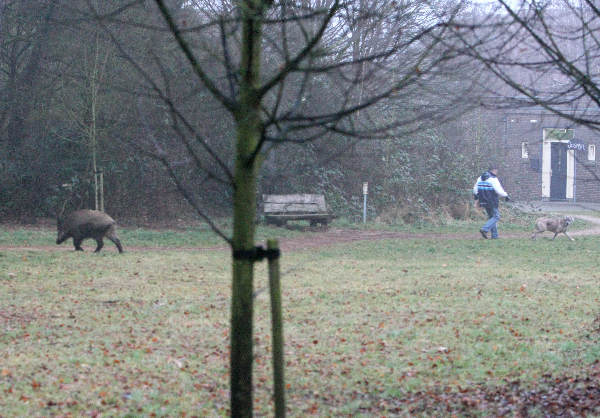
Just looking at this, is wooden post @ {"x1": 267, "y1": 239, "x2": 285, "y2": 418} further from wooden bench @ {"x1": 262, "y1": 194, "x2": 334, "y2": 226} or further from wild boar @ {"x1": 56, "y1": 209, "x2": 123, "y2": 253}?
wooden bench @ {"x1": 262, "y1": 194, "x2": 334, "y2": 226}

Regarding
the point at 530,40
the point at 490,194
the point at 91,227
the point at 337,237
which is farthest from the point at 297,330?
the point at 490,194

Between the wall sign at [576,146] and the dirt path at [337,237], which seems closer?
the wall sign at [576,146]

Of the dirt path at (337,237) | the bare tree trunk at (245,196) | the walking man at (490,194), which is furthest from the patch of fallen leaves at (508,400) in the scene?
the walking man at (490,194)

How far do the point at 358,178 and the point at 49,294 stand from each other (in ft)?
57.4

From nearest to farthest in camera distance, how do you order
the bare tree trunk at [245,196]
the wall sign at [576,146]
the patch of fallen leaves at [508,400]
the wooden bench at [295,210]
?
the bare tree trunk at [245,196] → the patch of fallen leaves at [508,400] → the wall sign at [576,146] → the wooden bench at [295,210]

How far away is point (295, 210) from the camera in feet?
75.5

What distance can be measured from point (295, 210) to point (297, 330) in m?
14.2

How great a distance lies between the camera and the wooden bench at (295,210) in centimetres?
2273

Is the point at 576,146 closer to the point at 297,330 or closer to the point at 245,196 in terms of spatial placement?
the point at 297,330

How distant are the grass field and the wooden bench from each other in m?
6.93

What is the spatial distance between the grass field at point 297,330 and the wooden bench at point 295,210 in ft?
22.7

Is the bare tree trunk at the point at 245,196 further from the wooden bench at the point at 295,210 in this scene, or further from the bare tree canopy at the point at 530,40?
the wooden bench at the point at 295,210

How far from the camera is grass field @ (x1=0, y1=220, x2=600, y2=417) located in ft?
20.9

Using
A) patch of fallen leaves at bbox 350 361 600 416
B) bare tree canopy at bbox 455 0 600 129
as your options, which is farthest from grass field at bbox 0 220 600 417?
bare tree canopy at bbox 455 0 600 129
